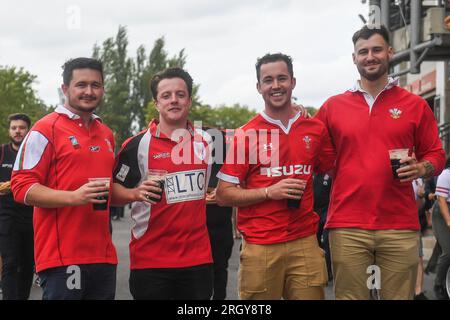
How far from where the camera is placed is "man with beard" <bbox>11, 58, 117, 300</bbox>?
4.32 m

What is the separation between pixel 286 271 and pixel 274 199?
529mm

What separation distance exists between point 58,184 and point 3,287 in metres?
3.48

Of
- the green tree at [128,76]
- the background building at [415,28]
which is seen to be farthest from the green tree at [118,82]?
the background building at [415,28]

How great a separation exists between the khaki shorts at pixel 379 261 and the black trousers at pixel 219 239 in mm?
2949

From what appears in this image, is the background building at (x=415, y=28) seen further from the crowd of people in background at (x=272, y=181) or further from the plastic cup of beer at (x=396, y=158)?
the plastic cup of beer at (x=396, y=158)

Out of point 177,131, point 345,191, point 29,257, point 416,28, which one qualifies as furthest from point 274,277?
point 416,28

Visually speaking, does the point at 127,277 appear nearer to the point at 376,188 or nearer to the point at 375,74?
the point at 376,188

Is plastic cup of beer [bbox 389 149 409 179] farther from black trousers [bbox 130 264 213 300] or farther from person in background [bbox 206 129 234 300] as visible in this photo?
person in background [bbox 206 129 234 300]

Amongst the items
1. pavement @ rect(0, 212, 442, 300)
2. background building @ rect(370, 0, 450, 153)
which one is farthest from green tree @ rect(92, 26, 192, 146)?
background building @ rect(370, 0, 450, 153)

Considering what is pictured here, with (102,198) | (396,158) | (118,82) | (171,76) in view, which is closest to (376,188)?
(396,158)

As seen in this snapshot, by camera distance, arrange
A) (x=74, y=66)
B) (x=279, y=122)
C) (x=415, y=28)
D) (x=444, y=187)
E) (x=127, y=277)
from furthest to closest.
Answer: (x=415, y=28) < (x=127, y=277) < (x=444, y=187) < (x=279, y=122) < (x=74, y=66)

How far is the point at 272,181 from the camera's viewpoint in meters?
4.72

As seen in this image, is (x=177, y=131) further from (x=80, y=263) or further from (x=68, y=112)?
(x=80, y=263)

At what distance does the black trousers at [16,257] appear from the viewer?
7.34m
